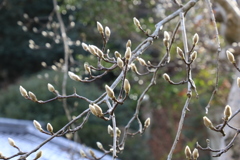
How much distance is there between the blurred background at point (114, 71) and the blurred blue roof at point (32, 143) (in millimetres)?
641

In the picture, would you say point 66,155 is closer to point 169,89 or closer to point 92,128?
point 169,89

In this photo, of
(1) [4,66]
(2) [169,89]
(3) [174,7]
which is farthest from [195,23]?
(1) [4,66]

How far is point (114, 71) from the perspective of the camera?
462cm

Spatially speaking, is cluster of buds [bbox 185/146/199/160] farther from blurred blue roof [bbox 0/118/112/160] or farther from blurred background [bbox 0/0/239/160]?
blurred blue roof [bbox 0/118/112/160]

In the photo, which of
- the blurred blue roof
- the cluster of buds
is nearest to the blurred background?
the blurred blue roof

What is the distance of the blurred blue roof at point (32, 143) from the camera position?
3.66 m

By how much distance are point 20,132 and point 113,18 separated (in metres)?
1.98

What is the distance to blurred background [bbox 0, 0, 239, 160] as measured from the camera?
4.74m

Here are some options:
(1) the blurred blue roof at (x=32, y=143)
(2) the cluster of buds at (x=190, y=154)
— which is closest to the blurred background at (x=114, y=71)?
(1) the blurred blue roof at (x=32, y=143)

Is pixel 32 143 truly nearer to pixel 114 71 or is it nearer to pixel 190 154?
pixel 114 71

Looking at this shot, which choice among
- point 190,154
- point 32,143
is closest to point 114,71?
point 32,143

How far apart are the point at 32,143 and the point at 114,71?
128 centimetres

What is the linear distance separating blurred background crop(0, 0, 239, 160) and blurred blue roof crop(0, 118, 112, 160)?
0.64 meters

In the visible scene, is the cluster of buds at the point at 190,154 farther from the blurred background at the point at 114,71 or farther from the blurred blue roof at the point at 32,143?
the blurred blue roof at the point at 32,143
